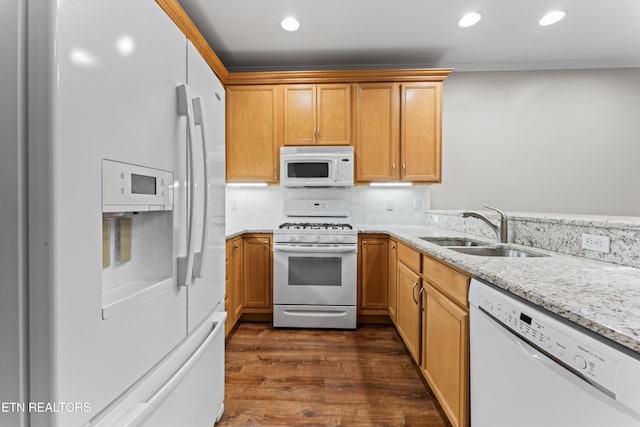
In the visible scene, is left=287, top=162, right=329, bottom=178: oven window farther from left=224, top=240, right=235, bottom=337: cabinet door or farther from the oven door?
left=224, top=240, right=235, bottom=337: cabinet door

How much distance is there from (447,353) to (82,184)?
1572 mm

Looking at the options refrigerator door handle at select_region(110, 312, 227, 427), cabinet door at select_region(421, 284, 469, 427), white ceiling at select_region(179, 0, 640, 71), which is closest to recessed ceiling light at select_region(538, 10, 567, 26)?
white ceiling at select_region(179, 0, 640, 71)

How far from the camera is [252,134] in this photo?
3020 millimetres

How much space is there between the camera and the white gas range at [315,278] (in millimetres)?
2623

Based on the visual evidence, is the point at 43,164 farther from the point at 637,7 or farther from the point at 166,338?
the point at 637,7

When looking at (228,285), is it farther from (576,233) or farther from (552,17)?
(552,17)

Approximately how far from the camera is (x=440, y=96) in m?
2.93

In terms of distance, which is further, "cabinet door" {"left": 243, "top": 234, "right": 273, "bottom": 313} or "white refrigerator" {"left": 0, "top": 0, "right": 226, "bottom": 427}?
"cabinet door" {"left": 243, "top": 234, "right": 273, "bottom": 313}

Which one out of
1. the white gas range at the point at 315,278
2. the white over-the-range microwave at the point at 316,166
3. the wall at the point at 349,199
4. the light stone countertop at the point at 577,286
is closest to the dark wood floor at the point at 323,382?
the white gas range at the point at 315,278

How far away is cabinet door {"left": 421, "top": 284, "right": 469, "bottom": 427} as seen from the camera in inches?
48.6

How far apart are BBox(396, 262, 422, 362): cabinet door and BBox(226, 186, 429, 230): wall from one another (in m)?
1.03

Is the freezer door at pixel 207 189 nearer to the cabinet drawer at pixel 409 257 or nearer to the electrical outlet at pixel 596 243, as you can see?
the cabinet drawer at pixel 409 257

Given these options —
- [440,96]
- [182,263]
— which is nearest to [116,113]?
[182,263]

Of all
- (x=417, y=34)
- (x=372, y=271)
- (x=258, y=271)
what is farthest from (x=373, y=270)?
(x=417, y=34)
